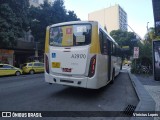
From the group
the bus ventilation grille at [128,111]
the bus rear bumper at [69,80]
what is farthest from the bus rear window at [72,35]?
the bus ventilation grille at [128,111]

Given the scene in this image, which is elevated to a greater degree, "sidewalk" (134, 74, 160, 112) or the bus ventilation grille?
"sidewalk" (134, 74, 160, 112)

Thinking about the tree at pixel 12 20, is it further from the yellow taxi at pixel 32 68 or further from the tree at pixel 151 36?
the tree at pixel 151 36

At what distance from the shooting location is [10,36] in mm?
25750

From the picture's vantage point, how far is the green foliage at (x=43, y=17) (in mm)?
36828

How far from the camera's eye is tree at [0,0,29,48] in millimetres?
25250

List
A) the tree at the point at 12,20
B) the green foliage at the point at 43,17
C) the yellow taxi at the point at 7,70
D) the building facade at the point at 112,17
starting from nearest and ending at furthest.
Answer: the tree at the point at 12,20 < the yellow taxi at the point at 7,70 < the green foliage at the point at 43,17 < the building facade at the point at 112,17

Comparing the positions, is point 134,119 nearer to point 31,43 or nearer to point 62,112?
point 62,112

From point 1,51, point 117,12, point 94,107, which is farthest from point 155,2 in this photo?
point 117,12

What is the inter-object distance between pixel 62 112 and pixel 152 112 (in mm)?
2703

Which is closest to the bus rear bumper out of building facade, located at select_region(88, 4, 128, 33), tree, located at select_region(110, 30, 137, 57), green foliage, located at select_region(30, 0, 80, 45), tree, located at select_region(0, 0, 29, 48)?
tree, located at select_region(0, 0, 29, 48)

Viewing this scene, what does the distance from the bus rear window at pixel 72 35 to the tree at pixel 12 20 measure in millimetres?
15727

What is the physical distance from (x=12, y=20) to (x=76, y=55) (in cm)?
1832

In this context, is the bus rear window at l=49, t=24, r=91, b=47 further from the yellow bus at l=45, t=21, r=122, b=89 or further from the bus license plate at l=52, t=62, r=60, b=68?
the bus license plate at l=52, t=62, r=60, b=68

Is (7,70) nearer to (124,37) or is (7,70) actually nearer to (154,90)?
(154,90)
